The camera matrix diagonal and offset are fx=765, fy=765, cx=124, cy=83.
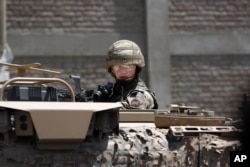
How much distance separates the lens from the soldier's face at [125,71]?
629cm

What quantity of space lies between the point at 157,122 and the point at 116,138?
0.49 meters

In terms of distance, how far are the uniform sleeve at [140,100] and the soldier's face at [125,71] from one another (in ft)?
1.19

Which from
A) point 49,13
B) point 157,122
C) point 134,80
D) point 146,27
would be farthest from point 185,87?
point 157,122

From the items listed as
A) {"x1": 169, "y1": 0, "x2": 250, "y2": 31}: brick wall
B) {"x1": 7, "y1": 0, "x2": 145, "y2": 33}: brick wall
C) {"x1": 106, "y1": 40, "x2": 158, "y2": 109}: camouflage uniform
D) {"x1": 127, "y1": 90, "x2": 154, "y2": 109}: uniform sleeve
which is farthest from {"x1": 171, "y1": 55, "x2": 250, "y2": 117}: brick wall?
{"x1": 127, "y1": 90, "x2": 154, "y2": 109}: uniform sleeve

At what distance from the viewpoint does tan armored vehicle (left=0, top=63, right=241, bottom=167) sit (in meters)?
4.71

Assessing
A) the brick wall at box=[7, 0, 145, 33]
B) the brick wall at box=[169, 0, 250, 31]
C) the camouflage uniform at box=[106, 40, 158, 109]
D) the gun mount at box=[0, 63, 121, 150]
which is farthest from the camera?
the brick wall at box=[169, 0, 250, 31]

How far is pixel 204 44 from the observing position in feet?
45.0

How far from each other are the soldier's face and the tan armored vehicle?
81 cm

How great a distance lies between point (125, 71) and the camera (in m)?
6.30

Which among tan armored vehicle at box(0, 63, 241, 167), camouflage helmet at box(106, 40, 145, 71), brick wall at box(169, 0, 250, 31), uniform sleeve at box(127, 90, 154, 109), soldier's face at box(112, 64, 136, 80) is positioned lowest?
tan armored vehicle at box(0, 63, 241, 167)

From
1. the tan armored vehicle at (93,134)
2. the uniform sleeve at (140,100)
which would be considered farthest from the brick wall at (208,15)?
the tan armored vehicle at (93,134)

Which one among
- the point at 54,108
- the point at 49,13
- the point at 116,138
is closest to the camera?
the point at 54,108

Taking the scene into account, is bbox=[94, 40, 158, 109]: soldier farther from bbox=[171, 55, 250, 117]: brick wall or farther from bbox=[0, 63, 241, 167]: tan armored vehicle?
bbox=[171, 55, 250, 117]: brick wall

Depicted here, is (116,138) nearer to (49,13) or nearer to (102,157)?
(102,157)
